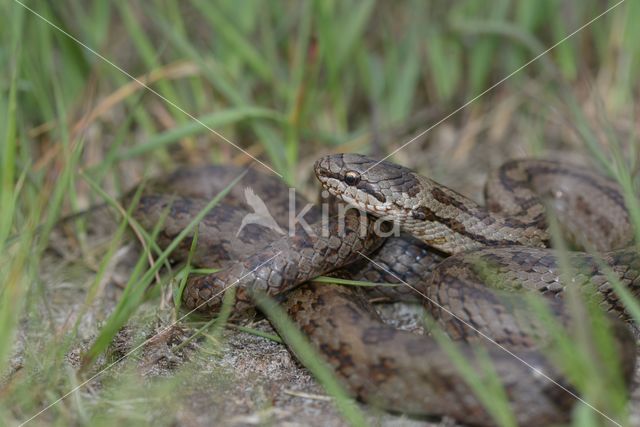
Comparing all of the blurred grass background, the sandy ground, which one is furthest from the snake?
the blurred grass background

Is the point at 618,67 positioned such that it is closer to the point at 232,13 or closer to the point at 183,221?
the point at 232,13

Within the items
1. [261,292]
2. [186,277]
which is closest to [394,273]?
[261,292]

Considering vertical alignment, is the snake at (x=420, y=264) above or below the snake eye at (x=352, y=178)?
below

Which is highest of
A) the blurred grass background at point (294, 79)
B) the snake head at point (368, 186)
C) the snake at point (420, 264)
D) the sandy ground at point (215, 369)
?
the blurred grass background at point (294, 79)

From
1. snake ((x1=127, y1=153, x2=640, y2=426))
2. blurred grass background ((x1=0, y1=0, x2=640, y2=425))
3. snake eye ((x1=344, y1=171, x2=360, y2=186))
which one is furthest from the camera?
blurred grass background ((x1=0, y1=0, x2=640, y2=425))

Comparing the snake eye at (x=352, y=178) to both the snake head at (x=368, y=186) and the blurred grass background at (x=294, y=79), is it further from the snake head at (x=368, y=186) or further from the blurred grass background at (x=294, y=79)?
the blurred grass background at (x=294, y=79)

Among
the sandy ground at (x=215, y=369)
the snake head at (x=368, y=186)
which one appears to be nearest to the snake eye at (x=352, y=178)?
the snake head at (x=368, y=186)

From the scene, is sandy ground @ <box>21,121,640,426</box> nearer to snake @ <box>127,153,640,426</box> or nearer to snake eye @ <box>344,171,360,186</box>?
snake @ <box>127,153,640,426</box>
